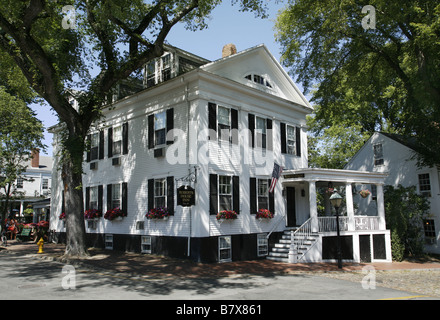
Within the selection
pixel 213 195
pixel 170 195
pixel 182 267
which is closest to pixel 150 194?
pixel 170 195

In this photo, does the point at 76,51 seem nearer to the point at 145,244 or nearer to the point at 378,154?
the point at 145,244

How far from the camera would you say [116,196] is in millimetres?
20078

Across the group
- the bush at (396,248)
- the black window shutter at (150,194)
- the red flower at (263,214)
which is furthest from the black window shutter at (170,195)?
the bush at (396,248)

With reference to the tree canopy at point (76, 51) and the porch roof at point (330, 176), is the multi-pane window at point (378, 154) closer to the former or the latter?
the porch roof at point (330, 176)

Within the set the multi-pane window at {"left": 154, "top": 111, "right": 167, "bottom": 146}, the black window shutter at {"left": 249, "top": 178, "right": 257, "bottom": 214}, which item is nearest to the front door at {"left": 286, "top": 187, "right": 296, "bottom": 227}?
the black window shutter at {"left": 249, "top": 178, "right": 257, "bottom": 214}

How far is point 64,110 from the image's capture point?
15.9m

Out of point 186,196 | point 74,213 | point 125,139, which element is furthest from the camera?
point 125,139

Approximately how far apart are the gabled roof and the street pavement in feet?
30.4

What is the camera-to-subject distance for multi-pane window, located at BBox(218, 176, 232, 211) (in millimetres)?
16406

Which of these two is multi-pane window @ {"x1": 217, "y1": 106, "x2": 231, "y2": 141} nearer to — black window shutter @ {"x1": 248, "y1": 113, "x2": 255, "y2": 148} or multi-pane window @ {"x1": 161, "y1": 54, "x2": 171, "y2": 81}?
black window shutter @ {"x1": 248, "y1": 113, "x2": 255, "y2": 148}

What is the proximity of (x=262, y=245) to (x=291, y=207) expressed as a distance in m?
3.51

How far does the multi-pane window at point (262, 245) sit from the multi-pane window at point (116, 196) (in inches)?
311

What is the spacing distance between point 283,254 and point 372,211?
1309 cm

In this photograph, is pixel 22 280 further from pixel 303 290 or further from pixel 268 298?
pixel 303 290
